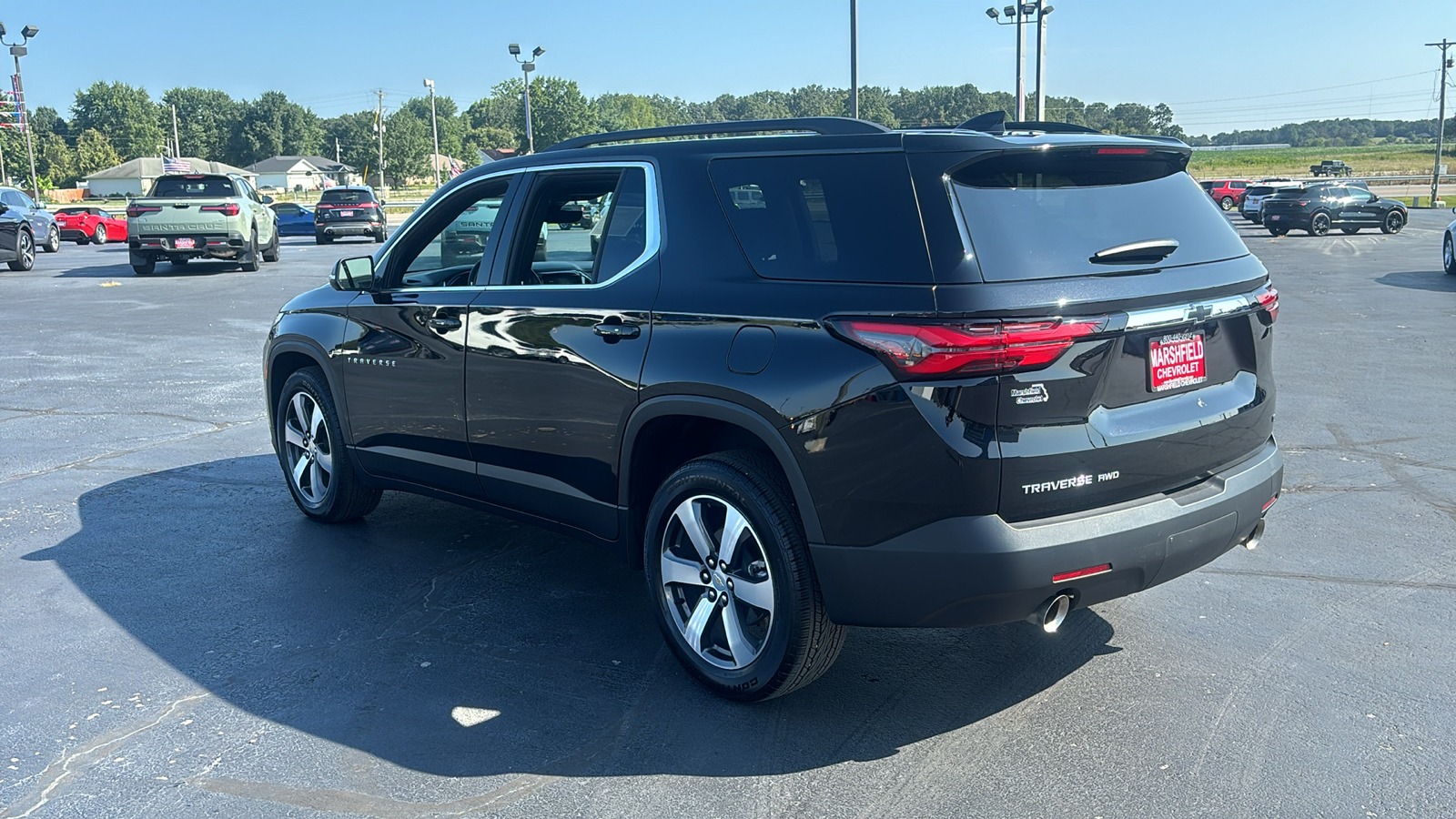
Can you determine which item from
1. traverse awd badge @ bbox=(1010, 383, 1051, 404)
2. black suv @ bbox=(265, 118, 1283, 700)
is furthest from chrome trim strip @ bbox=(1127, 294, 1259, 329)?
traverse awd badge @ bbox=(1010, 383, 1051, 404)

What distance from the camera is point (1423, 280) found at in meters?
19.5

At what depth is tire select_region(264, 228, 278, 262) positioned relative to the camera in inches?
1025

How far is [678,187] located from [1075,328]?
1.49m

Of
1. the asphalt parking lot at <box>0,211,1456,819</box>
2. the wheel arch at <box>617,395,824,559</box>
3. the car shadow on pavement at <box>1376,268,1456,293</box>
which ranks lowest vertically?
the asphalt parking lot at <box>0,211,1456,819</box>

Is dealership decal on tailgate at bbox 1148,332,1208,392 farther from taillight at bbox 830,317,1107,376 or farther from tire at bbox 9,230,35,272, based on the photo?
tire at bbox 9,230,35,272

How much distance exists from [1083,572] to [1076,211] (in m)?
1.09

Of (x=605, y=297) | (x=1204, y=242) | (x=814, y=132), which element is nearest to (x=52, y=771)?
(x=605, y=297)

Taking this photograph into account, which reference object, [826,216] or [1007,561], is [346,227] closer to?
[826,216]

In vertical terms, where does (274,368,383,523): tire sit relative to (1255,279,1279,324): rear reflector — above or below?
below

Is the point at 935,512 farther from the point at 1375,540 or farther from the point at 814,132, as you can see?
the point at 1375,540

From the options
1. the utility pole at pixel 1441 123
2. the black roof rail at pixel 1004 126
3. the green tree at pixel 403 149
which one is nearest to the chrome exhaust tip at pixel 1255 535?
the black roof rail at pixel 1004 126

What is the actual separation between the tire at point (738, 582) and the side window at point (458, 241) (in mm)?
1530

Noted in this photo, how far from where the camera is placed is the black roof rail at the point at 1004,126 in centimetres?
394

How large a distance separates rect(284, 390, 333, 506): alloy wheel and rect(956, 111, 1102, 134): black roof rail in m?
3.53
